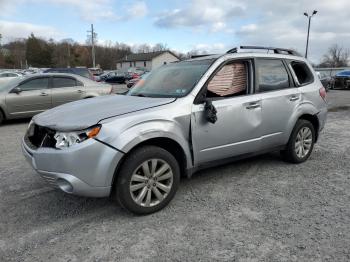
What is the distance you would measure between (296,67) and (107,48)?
333 ft

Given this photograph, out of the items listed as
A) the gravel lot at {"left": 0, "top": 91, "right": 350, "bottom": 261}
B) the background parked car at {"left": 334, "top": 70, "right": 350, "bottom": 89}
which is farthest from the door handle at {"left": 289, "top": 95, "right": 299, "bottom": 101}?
the background parked car at {"left": 334, "top": 70, "right": 350, "bottom": 89}

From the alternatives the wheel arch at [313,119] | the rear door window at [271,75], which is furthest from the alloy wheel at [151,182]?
the wheel arch at [313,119]

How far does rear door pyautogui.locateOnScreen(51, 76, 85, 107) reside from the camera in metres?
9.65

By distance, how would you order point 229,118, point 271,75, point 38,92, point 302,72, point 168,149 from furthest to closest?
1. point 38,92
2. point 302,72
3. point 271,75
4. point 229,118
5. point 168,149

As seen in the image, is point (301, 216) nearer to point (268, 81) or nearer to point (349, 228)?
point (349, 228)

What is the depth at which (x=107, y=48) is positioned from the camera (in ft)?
332

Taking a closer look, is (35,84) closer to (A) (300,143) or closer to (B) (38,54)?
(A) (300,143)

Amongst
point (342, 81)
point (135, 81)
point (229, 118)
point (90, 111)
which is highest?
point (342, 81)

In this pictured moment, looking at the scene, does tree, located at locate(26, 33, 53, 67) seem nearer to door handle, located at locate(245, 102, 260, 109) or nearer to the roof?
the roof

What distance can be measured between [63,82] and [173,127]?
7250 mm

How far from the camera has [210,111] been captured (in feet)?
12.5

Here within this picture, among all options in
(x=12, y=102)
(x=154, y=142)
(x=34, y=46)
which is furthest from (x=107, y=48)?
(x=154, y=142)

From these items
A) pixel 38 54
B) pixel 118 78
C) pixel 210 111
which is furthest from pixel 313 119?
pixel 38 54

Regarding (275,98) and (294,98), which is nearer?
(275,98)
